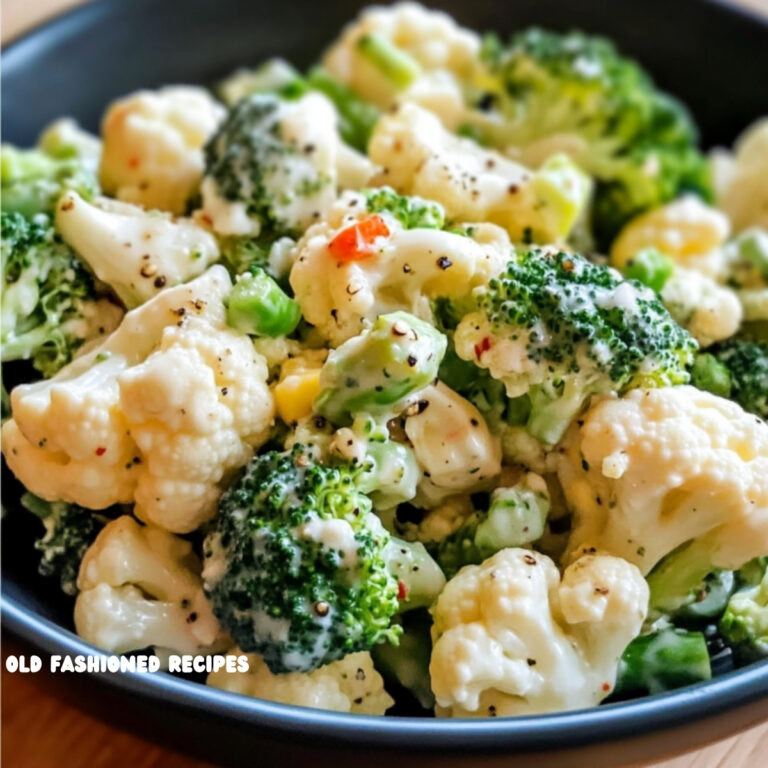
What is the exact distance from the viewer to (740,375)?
122 centimetres

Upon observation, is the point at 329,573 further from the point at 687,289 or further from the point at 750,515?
the point at 687,289

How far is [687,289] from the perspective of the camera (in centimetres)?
129

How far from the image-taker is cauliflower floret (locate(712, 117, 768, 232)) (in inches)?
69.5

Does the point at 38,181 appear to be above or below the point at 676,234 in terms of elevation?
below

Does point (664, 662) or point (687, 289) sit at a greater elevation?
point (687, 289)

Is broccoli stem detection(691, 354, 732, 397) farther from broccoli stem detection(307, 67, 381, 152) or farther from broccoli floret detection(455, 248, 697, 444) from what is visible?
broccoli stem detection(307, 67, 381, 152)

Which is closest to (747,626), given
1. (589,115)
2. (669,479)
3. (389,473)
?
(669,479)

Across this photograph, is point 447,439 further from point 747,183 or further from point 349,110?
point 747,183

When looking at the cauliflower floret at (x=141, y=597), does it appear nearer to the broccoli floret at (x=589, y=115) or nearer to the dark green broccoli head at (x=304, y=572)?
the dark green broccoli head at (x=304, y=572)

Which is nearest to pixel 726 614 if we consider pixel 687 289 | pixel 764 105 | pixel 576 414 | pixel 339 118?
pixel 576 414

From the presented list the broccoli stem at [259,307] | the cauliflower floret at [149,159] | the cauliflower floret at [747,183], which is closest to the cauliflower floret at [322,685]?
the broccoli stem at [259,307]

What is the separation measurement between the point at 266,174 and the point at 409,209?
0.75 feet

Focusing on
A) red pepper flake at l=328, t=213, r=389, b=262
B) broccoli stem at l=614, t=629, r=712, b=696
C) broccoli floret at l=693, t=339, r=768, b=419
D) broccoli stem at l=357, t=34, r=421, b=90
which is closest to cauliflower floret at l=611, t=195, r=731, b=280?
broccoli floret at l=693, t=339, r=768, b=419

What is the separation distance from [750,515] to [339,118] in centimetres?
97
